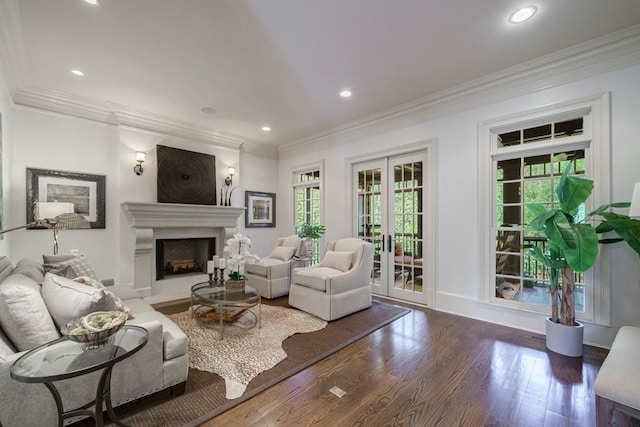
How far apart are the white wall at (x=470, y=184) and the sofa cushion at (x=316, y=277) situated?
1.34 m

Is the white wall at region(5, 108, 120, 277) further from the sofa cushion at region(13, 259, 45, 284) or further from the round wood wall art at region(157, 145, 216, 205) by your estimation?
the sofa cushion at region(13, 259, 45, 284)

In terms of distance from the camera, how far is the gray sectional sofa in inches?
56.1

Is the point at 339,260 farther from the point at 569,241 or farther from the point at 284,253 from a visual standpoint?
the point at 569,241

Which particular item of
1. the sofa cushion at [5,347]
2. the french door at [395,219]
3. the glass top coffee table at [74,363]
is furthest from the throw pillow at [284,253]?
the sofa cushion at [5,347]

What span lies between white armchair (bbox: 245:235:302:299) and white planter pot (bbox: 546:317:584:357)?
10.9 ft

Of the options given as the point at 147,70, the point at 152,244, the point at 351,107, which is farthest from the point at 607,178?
the point at 152,244

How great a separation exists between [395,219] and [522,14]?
9.30ft

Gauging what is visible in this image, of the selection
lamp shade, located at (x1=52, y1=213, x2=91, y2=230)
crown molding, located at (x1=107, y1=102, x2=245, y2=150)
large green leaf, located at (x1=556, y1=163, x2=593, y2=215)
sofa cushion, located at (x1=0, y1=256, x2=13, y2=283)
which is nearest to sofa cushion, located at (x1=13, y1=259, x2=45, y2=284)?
sofa cushion, located at (x1=0, y1=256, x2=13, y2=283)

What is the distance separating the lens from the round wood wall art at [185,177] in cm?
460

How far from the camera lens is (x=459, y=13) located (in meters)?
2.31

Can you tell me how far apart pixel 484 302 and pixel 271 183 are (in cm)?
460

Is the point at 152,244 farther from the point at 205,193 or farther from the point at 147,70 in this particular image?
the point at 147,70

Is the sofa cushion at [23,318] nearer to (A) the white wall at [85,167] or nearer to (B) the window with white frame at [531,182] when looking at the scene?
(A) the white wall at [85,167]

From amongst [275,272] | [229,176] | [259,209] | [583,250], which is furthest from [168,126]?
[583,250]
